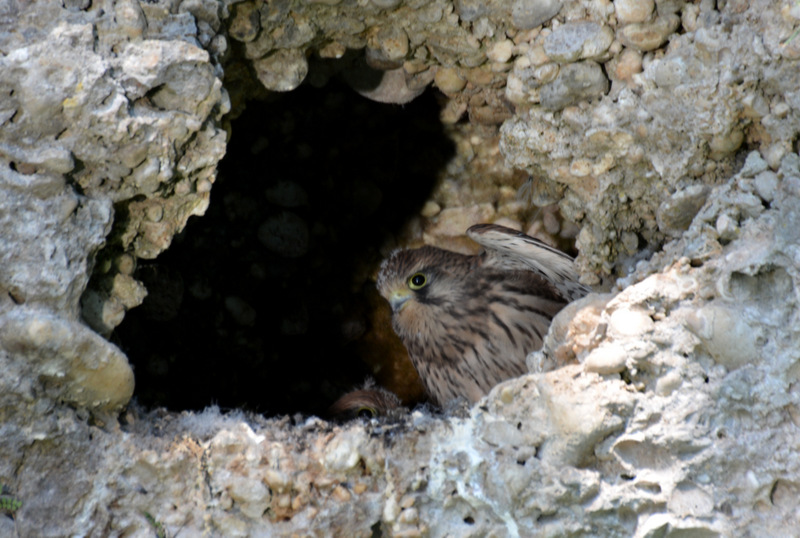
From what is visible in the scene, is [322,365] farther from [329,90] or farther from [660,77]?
[660,77]

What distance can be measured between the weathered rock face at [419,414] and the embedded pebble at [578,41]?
0.05 ft

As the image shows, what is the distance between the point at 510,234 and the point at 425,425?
4.14 ft

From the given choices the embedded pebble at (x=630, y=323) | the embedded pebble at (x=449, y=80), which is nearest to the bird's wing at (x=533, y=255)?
the embedded pebble at (x=449, y=80)

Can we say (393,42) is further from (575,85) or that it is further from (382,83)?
→ (575,85)

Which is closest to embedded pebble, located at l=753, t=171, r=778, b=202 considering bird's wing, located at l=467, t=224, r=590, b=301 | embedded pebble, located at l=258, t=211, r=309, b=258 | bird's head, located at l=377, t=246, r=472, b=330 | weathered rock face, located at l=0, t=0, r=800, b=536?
weathered rock face, located at l=0, t=0, r=800, b=536

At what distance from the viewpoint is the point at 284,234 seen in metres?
3.59

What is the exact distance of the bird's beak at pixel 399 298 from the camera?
333 cm

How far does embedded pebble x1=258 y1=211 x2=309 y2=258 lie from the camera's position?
3572 millimetres

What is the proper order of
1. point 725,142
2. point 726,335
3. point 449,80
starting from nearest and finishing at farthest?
point 726,335
point 725,142
point 449,80

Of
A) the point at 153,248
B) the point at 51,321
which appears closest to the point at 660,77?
the point at 153,248

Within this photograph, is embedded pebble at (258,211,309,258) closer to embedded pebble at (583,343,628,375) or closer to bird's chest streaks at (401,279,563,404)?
bird's chest streaks at (401,279,563,404)

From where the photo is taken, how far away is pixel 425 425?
73.7 inches

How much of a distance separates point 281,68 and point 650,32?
1.12 m

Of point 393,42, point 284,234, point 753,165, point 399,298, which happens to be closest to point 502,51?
point 393,42
